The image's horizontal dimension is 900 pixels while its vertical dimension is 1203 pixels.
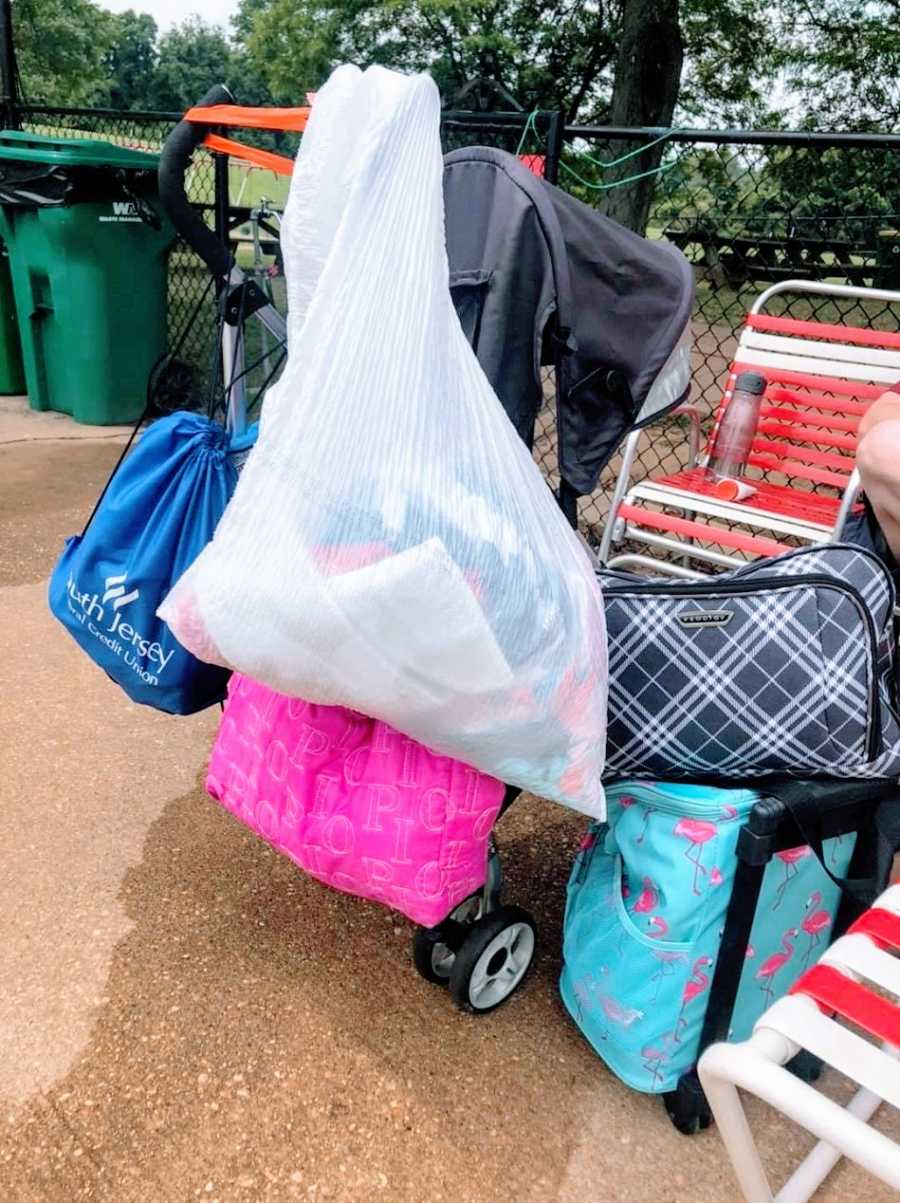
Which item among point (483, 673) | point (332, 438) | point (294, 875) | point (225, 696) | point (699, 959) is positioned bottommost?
point (294, 875)

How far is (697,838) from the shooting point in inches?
58.3

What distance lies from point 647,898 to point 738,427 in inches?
79.5

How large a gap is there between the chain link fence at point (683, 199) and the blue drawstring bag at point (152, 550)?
3.03ft

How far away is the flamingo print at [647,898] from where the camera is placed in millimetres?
1550

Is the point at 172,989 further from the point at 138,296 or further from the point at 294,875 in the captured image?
the point at 138,296

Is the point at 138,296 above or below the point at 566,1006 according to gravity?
above

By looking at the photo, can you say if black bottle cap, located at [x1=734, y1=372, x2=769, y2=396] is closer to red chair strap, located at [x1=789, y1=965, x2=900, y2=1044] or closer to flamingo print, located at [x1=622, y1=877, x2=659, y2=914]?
flamingo print, located at [x1=622, y1=877, x2=659, y2=914]

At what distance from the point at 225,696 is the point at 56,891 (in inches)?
23.2

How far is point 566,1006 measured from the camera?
180 cm

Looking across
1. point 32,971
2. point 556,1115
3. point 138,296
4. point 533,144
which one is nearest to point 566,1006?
point 556,1115

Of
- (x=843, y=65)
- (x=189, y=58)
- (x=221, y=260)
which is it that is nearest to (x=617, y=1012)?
(x=221, y=260)

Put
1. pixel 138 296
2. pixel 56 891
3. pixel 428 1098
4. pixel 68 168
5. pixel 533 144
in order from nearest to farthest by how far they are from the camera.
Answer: pixel 428 1098
pixel 56 891
pixel 533 144
pixel 68 168
pixel 138 296

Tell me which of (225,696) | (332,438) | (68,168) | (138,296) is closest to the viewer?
(332,438)

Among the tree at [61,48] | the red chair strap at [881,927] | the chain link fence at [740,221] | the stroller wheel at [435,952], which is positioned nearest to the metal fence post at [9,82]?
the chain link fence at [740,221]
